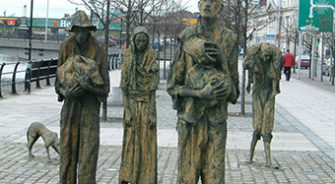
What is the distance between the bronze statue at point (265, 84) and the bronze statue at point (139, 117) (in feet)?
9.33

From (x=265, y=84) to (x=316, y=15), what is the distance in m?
24.1

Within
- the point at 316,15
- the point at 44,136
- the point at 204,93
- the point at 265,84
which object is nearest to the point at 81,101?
the point at 204,93

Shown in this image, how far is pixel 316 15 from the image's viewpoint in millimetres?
33312

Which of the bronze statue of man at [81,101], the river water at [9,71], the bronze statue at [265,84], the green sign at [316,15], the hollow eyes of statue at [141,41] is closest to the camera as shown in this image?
the bronze statue of man at [81,101]

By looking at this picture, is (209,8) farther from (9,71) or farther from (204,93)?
(9,71)

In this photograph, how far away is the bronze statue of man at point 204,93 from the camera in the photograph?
19.0ft

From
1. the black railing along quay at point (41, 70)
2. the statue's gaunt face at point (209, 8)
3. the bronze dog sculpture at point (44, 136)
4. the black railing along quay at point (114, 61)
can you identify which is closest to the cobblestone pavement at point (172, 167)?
the bronze dog sculpture at point (44, 136)

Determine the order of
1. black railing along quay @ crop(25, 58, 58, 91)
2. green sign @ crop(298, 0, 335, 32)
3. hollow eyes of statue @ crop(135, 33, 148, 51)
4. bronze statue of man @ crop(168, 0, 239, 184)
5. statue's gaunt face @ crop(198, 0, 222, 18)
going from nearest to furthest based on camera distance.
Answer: bronze statue of man @ crop(168, 0, 239, 184) → statue's gaunt face @ crop(198, 0, 222, 18) → hollow eyes of statue @ crop(135, 33, 148, 51) → black railing along quay @ crop(25, 58, 58, 91) → green sign @ crop(298, 0, 335, 32)

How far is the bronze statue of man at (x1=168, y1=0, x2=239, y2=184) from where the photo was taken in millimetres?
5789

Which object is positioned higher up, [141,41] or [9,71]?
[141,41]

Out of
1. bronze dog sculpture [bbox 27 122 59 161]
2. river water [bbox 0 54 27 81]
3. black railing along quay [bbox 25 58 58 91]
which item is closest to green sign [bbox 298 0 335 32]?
black railing along quay [bbox 25 58 58 91]

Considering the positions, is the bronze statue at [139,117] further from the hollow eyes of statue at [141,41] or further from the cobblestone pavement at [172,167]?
the cobblestone pavement at [172,167]

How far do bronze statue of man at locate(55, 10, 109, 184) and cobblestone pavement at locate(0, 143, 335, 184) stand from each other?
210 cm

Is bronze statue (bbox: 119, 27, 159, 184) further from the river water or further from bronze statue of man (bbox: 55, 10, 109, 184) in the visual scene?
the river water
